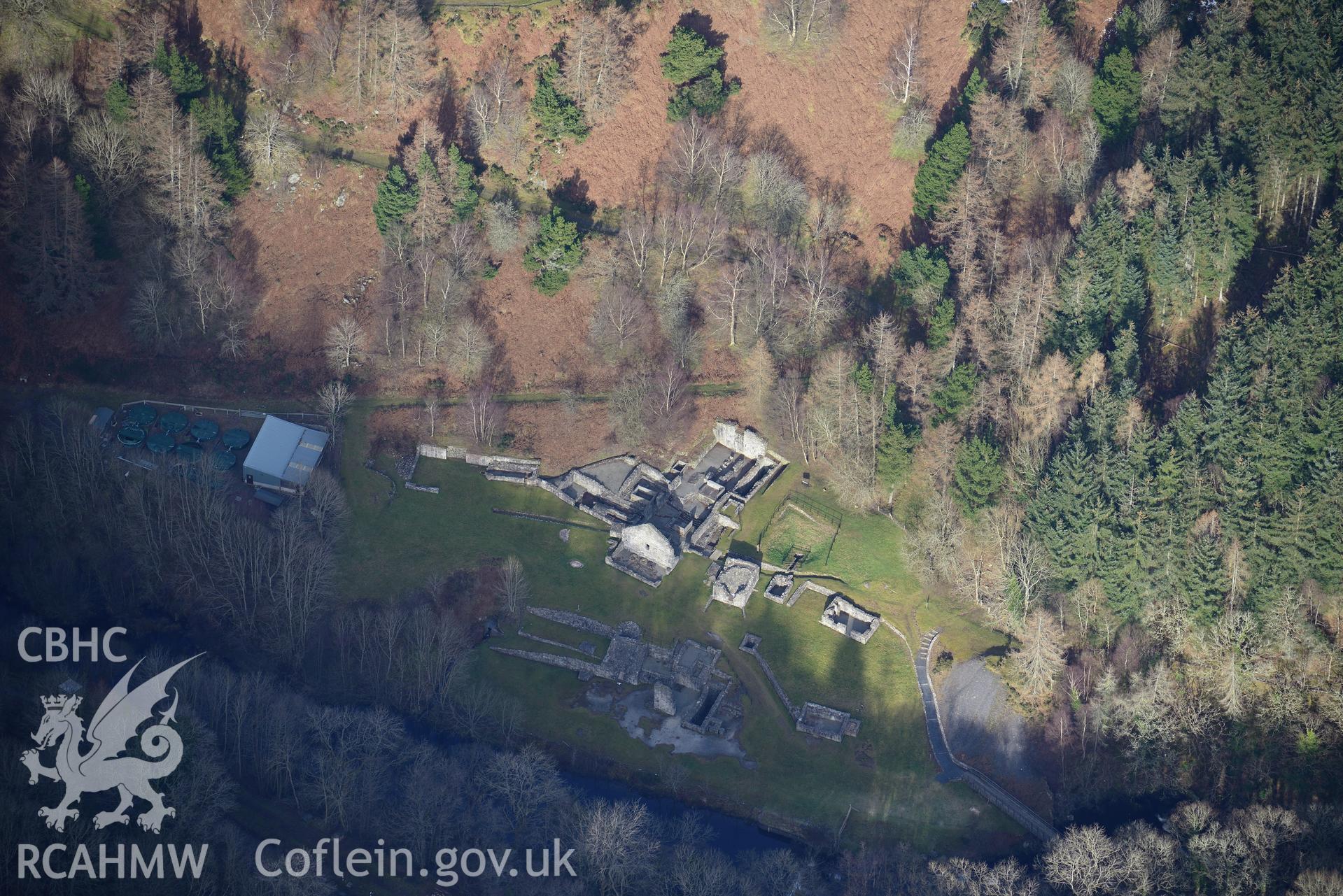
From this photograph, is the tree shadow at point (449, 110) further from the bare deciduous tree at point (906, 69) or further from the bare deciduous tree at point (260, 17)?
the bare deciduous tree at point (906, 69)

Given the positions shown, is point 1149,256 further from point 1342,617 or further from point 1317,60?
point 1342,617

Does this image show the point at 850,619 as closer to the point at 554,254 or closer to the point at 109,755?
the point at 554,254

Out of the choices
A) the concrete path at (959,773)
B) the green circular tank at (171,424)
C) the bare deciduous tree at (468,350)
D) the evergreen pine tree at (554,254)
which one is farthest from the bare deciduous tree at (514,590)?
the concrete path at (959,773)

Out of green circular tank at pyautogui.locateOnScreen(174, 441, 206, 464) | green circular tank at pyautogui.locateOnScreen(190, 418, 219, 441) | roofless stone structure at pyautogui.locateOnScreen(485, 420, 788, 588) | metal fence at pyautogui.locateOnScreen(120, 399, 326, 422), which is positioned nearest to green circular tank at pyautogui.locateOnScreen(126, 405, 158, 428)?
metal fence at pyautogui.locateOnScreen(120, 399, 326, 422)

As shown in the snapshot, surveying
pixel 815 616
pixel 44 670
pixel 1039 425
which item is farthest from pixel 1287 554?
pixel 44 670

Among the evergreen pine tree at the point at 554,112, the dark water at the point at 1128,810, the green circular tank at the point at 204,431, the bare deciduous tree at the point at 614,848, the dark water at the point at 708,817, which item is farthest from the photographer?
the evergreen pine tree at the point at 554,112

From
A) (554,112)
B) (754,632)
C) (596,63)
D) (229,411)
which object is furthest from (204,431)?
(596,63)

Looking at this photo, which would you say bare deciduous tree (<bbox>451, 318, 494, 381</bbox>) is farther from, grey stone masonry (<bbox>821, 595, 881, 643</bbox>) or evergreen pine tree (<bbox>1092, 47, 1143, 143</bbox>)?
evergreen pine tree (<bbox>1092, 47, 1143, 143</bbox>)
